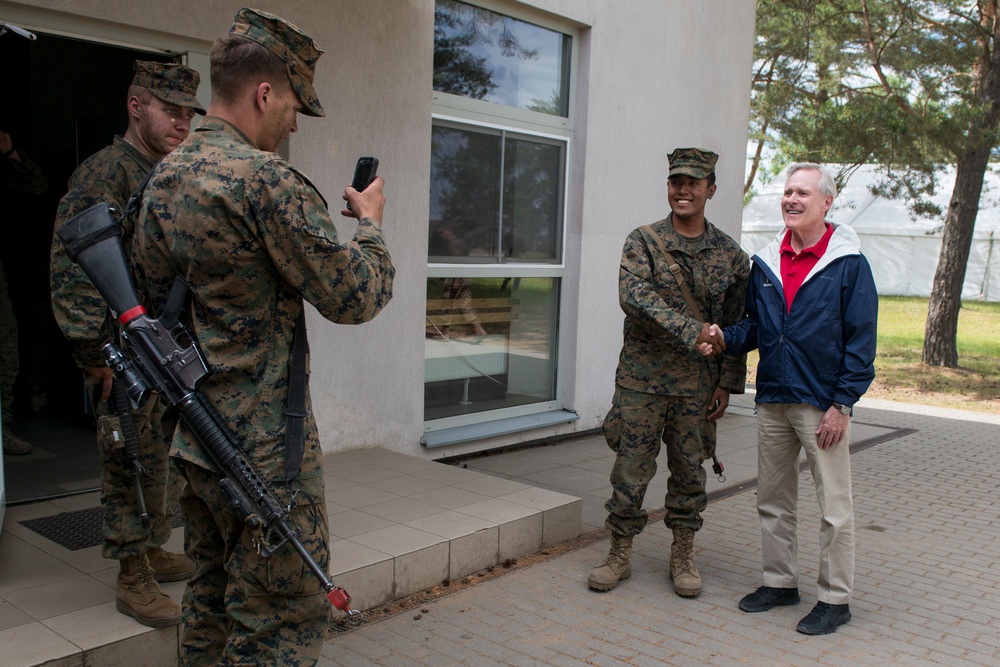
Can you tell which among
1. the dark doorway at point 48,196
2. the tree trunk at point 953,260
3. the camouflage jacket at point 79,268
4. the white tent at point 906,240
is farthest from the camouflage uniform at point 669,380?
the white tent at point 906,240

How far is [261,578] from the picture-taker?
2.40 metres

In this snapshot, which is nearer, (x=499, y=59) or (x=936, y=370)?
(x=499, y=59)

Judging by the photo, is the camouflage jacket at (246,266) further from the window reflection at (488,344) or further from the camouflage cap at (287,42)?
the window reflection at (488,344)

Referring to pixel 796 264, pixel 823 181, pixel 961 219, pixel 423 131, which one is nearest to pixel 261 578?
pixel 796 264

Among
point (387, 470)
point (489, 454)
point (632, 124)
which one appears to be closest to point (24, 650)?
point (387, 470)

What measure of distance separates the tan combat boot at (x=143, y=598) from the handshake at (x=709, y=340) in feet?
8.49

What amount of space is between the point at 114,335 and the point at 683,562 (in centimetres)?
301

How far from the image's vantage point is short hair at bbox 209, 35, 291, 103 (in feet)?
7.88

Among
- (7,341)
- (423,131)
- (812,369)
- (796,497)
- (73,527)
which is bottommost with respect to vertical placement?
(73,527)

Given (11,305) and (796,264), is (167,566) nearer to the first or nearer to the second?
(11,305)

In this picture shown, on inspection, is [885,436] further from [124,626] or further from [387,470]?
[124,626]

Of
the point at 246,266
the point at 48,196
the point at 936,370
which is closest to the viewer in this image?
the point at 246,266

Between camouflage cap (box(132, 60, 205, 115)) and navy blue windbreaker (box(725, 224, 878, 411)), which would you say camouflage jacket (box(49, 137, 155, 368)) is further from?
navy blue windbreaker (box(725, 224, 878, 411))

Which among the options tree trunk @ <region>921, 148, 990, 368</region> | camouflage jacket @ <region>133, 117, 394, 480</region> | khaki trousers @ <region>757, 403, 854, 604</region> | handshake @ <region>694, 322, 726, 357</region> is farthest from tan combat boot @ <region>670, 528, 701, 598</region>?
tree trunk @ <region>921, 148, 990, 368</region>
